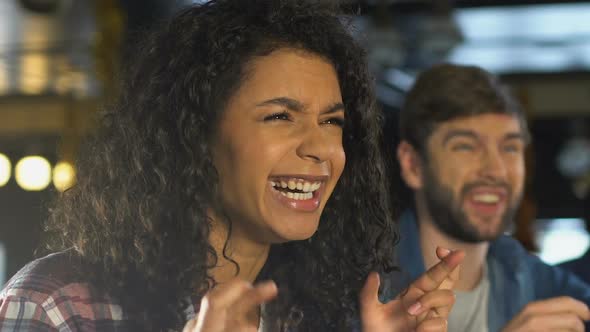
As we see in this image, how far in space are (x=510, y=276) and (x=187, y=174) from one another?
36.4 inches

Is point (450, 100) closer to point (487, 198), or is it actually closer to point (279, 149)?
point (487, 198)

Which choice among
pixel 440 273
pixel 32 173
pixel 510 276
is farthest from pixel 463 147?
pixel 32 173

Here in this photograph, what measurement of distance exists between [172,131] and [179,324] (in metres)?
0.31

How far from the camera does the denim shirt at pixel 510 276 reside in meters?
1.97

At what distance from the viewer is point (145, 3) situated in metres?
5.44

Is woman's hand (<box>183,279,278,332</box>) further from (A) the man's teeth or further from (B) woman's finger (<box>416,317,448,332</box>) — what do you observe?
(A) the man's teeth

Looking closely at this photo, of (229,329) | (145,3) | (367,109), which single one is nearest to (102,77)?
(145,3)

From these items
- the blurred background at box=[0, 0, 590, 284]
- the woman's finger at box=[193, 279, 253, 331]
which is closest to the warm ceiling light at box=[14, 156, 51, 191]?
the blurred background at box=[0, 0, 590, 284]

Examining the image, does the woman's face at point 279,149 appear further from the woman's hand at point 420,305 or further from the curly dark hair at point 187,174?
the woman's hand at point 420,305

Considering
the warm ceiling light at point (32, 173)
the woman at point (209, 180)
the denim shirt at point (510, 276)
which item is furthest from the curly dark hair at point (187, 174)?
the warm ceiling light at point (32, 173)

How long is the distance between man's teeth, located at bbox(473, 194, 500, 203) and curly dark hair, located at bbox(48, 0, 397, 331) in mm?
449

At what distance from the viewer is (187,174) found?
140 cm

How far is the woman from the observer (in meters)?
1.33

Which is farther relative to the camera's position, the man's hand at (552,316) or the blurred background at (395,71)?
the blurred background at (395,71)
